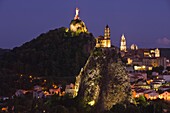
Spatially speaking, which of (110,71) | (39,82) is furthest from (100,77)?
(39,82)

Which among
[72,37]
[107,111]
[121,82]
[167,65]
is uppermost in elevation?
[72,37]

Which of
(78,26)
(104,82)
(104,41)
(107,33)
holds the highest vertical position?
(78,26)

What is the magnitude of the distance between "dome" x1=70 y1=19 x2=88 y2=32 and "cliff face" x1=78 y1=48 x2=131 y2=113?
556 inches

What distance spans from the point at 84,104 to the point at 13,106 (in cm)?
290

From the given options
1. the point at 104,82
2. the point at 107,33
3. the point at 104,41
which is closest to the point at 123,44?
the point at 107,33

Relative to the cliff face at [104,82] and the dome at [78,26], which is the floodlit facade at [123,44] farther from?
the cliff face at [104,82]

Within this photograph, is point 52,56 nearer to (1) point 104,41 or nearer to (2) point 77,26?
(2) point 77,26

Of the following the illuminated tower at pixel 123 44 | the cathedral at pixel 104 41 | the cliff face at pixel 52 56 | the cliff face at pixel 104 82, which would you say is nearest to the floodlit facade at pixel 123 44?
the illuminated tower at pixel 123 44

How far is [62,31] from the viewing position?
30.6 meters

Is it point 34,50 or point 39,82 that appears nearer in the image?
point 39,82

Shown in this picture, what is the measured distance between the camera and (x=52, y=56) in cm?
2711

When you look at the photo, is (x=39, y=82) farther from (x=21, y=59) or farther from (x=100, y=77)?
(x=100, y=77)

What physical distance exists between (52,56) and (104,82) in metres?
12.4

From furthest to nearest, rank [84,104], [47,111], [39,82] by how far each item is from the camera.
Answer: [39,82] → [84,104] → [47,111]
